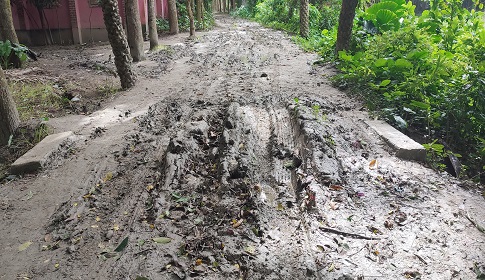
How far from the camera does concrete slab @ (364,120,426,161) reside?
4.13 metres

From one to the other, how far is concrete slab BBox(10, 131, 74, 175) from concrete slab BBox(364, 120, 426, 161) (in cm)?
414

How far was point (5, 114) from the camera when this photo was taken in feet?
16.0

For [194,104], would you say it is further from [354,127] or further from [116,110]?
[354,127]

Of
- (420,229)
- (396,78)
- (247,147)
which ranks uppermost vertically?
(396,78)

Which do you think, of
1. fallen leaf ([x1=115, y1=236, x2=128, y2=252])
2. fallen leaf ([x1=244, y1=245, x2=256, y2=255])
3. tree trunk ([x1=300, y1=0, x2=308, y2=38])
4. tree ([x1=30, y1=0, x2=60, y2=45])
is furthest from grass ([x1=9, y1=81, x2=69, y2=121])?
tree trunk ([x1=300, y1=0, x2=308, y2=38])

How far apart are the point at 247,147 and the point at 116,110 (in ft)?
9.54

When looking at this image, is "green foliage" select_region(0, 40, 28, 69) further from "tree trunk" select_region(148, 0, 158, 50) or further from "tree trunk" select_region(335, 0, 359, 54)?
"tree trunk" select_region(335, 0, 359, 54)

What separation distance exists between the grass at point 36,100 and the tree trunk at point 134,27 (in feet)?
10.7

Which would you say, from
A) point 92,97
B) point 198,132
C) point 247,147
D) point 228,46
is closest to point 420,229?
point 247,147

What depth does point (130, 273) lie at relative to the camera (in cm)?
251

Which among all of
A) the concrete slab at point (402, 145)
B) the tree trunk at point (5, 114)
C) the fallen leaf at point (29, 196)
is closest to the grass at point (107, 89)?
the tree trunk at point (5, 114)

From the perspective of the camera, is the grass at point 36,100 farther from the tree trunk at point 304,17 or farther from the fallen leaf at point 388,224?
the tree trunk at point 304,17

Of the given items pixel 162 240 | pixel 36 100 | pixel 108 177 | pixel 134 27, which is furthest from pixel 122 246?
pixel 134 27

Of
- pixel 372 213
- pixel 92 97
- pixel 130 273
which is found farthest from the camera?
pixel 92 97
